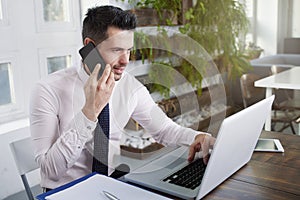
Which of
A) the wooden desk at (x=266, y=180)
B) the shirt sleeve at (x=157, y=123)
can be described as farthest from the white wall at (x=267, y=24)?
the wooden desk at (x=266, y=180)

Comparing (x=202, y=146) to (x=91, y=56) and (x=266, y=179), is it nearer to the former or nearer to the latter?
(x=266, y=179)

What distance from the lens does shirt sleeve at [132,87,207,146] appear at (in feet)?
4.67

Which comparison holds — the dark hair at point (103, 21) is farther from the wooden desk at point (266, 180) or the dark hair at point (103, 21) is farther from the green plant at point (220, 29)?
the green plant at point (220, 29)

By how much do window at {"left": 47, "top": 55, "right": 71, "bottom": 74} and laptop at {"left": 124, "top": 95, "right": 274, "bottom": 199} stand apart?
140 centimetres

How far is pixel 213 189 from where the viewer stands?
3.30ft

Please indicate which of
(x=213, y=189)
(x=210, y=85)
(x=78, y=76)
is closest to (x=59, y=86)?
(x=78, y=76)

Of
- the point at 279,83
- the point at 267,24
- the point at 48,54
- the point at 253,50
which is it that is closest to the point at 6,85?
the point at 48,54

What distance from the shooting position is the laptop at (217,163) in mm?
906

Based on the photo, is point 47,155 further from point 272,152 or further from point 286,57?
point 286,57

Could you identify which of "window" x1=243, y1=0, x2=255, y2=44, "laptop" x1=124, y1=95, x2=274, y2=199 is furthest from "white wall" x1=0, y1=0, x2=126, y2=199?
"window" x1=243, y1=0, x2=255, y2=44

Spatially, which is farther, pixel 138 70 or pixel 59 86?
pixel 138 70

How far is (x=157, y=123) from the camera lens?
1.51 m

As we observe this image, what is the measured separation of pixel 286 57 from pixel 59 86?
461cm

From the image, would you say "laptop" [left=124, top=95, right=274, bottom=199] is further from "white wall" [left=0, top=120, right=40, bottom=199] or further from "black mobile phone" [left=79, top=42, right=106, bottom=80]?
"white wall" [left=0, top=120, right=40, bottom=199]
